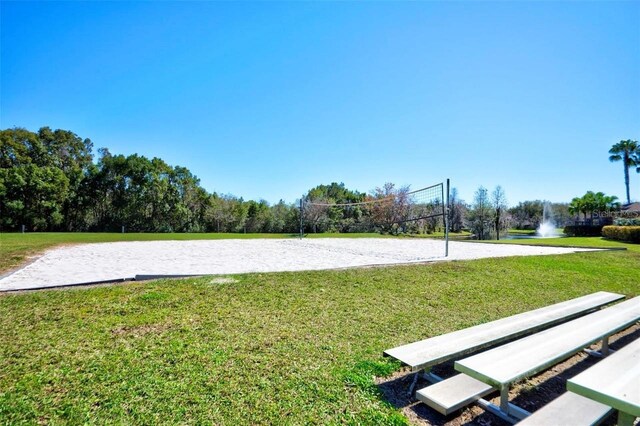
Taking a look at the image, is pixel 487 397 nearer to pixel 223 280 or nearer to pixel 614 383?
pixel 614 383

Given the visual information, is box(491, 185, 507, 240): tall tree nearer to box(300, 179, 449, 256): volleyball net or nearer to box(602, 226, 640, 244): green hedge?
box(300, 179, 449, 256): volleyball net

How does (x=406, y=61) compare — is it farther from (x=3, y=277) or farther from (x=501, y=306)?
(x=3, y=277)

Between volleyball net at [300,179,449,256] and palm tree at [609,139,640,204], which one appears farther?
palm tree at [609,139,640,204]

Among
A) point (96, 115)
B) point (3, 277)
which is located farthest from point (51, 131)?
point (3, 277)

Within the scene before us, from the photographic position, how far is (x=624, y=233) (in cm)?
1689

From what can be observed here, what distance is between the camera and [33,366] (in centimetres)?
223

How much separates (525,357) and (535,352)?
140 mm

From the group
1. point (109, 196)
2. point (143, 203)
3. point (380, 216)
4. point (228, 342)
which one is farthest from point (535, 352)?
point (109, 196)

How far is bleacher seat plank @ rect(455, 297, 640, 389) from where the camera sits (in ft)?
5.60

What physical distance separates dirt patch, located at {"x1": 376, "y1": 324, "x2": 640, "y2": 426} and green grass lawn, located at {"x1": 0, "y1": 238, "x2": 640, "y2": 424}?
0.14 meters

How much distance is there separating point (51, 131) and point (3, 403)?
4435 centimetres

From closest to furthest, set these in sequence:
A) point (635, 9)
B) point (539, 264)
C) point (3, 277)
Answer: point (3, 277) → point (635, 9) → point (539, 264)

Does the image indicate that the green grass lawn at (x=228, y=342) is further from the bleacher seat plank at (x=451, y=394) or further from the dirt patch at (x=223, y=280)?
the bleacher seat plank at (x=451, y=394)

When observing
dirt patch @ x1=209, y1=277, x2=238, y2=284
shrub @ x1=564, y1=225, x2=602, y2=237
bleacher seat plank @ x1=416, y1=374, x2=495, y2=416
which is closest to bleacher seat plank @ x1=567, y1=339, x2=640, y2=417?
bleacher seat plank @ x1=416, y1=374, x2=495, y2=416
